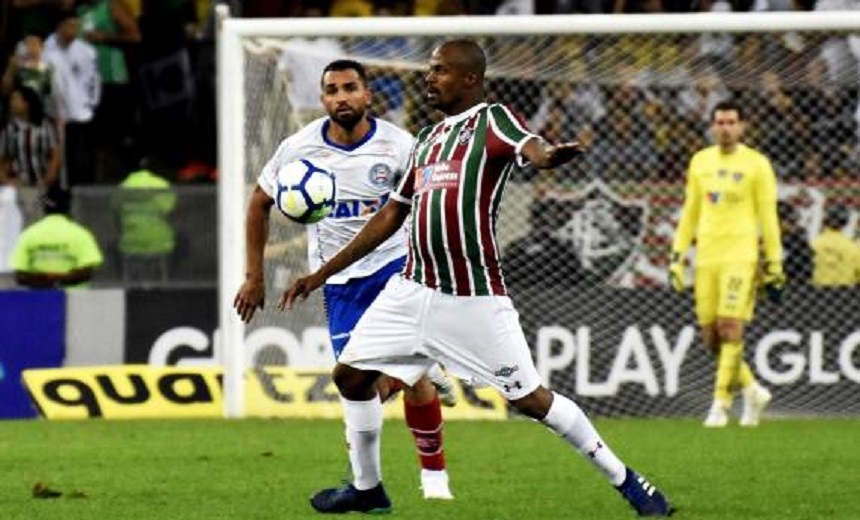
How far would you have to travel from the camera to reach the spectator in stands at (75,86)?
863 inches

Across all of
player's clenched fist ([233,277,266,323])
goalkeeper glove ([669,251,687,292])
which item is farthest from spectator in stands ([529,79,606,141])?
player's clenched fist ([233,277,266,323])

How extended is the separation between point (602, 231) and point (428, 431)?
6.94 meters

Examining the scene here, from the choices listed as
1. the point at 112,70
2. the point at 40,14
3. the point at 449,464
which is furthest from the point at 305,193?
the point at 40,14

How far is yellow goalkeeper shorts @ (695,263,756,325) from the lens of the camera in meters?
16.3

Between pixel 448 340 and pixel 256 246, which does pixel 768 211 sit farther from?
pixel 448 340

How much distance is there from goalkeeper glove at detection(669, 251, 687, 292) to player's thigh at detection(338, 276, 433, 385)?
6637 mm

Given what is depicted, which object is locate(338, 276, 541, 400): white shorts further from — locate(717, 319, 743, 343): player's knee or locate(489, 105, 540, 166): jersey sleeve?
locate(717, 319, 743, 343): player's knee

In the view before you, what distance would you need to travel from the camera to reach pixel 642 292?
17500mm

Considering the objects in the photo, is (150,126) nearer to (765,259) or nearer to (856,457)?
(765,259)

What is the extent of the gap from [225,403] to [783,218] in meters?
4.25

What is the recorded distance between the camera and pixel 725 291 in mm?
16375

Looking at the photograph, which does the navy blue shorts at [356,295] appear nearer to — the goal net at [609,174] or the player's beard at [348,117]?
the player's beard at [348,117]

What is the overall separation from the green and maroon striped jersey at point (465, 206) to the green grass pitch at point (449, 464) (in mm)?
982

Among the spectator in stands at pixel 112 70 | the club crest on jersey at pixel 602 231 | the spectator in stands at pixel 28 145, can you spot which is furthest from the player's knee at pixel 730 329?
the spectator in stands at pixel 112 70
